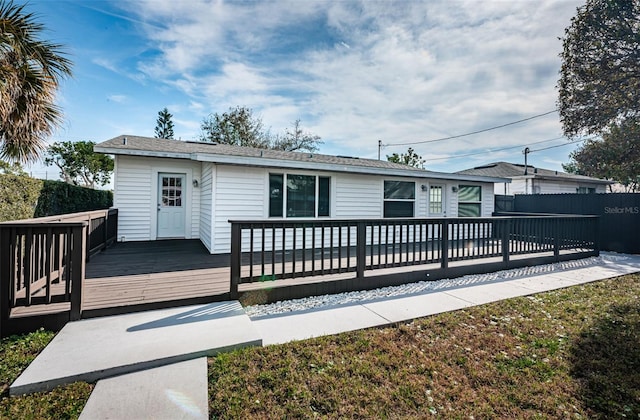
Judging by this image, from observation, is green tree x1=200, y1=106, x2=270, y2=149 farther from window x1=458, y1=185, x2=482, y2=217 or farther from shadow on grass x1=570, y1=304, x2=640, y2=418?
shadow on grass x1=570, y1=304, x2=640, y2=418

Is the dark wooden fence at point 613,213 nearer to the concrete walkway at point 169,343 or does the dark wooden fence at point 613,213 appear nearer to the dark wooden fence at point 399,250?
the dark wooden fence at point 399,250

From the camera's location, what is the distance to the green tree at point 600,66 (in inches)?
373

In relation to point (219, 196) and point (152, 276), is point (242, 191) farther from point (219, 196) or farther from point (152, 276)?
point (152, 276)

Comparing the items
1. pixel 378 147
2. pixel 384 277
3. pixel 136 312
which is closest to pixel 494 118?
pixel 378 147

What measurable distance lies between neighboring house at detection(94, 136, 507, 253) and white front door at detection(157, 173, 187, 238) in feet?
0.08

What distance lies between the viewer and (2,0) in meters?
3.85

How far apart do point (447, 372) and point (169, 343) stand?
2407mm

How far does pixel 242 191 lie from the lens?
6.64 meters

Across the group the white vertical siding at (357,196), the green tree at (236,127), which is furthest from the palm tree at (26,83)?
the green tree at (236,127)

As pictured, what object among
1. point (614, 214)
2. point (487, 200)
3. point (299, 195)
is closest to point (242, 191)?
point (299, 195)

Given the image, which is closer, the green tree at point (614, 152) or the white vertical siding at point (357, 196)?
the white vertical siding at point (357, 196)

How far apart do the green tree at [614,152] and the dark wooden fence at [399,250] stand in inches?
338

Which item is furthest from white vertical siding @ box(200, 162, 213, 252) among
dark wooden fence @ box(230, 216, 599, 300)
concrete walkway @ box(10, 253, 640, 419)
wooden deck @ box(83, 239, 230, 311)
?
concrete walkway @ box(10, 253, 640, 419)

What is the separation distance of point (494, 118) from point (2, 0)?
67.7 ft
